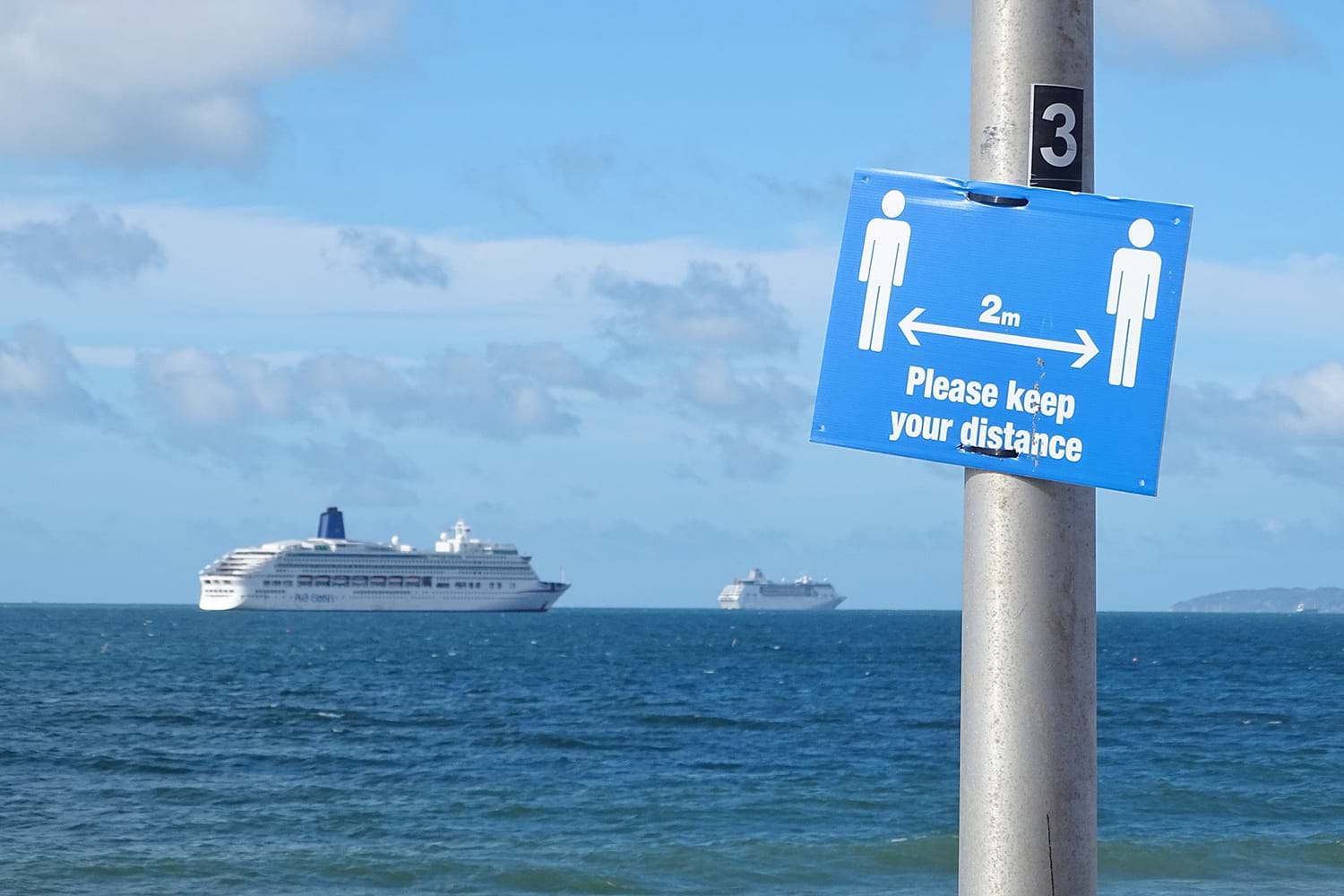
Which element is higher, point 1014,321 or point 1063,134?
point 1063,134

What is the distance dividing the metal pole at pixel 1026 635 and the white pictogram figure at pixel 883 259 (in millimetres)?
150

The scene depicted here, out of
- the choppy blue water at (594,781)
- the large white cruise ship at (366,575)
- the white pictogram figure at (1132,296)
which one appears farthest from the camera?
the large white cruise ship at (366,575)

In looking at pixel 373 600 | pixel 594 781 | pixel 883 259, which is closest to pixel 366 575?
pixel 373 600

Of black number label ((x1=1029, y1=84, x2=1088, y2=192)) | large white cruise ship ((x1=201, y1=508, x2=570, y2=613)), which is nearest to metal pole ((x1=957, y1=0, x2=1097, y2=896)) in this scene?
black number label ((x1=1029, y1=84, x2=1088, y2=192))

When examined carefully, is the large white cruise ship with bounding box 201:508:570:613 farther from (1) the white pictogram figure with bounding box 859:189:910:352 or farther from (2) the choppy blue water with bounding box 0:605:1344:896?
(1) the white pictogram figure with bounding box 859:189:910:352

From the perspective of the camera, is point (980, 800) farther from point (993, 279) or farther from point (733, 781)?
point (733, 781)

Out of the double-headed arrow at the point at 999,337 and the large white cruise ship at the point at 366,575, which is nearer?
the double-headed arrow at the point at 999,337

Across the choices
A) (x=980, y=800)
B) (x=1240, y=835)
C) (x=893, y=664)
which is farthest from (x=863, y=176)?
(x=893, y=664)

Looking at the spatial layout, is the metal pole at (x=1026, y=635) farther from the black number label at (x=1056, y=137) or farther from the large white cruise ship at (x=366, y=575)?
the large white cruise ship at (x=366, y=575)

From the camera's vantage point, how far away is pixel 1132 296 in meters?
2.04

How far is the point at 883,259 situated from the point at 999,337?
0.62 feet

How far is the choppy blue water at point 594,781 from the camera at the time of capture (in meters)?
22.8

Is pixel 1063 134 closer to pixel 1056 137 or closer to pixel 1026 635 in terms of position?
pixel 1056 137

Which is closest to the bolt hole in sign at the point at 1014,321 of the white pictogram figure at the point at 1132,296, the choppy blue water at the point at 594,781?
the white pictogram figure at the point at 1132,296
